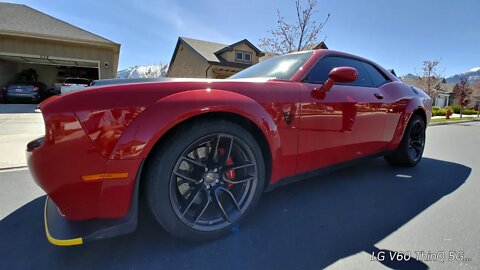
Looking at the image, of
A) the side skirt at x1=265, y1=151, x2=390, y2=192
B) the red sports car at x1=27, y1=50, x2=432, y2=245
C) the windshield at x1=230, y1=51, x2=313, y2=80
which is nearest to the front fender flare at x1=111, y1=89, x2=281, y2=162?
the red sports car at x1=27, y1=50, x2=432, y2=245

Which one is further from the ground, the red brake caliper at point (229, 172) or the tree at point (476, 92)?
the tree at point (476, 92)

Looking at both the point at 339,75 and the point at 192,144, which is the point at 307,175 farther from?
the point at 192,144

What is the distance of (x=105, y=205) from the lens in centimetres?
148

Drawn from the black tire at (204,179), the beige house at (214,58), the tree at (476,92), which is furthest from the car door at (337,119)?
the tree at (476,92)

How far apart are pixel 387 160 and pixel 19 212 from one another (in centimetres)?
435

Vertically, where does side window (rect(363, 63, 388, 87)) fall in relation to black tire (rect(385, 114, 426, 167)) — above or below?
above

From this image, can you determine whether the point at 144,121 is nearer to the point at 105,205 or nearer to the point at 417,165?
the point at 105,205

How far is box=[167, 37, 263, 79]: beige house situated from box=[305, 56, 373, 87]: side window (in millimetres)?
17734

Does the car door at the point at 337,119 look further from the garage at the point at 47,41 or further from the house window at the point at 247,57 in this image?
the house window at the point at 247,57

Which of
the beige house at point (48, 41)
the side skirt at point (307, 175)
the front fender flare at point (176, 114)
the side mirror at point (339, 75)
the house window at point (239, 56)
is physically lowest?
the side skirt at point (307, 175)

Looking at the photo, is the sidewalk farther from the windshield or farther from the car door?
the car door

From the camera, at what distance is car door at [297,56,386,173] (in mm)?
2242

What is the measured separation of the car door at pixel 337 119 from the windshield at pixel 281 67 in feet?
0.47

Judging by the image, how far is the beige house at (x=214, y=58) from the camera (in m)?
20.5
